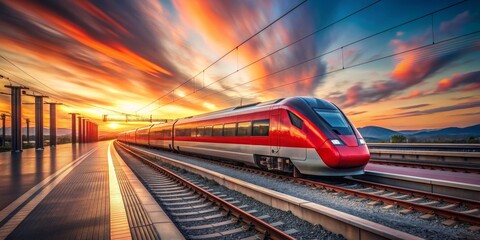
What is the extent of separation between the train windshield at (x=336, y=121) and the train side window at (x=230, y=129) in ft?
17.3

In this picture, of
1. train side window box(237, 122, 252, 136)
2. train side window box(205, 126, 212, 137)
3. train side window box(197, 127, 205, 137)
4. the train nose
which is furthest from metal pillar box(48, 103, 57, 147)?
the train nose

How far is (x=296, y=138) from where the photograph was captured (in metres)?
9.98

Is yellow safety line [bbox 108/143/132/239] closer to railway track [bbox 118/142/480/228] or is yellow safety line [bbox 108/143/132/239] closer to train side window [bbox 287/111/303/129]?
railway track [bbox 118/142/480/228]

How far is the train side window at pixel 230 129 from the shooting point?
46.7 ft

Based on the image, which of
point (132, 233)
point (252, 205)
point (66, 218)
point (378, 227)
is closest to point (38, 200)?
point (66, 218)

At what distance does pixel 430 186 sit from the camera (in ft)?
26.8

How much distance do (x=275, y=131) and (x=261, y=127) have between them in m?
1.12

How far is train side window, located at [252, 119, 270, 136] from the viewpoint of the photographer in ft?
38.4

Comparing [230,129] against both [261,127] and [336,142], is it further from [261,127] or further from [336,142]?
[336,142]

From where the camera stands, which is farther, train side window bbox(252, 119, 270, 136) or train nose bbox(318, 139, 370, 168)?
train side window bbox(252, 119, 270, 136)

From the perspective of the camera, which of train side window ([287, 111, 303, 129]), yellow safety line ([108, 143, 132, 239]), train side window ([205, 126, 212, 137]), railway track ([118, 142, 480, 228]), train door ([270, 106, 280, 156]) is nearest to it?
yellow safety line ([108, 143, 132, 239])

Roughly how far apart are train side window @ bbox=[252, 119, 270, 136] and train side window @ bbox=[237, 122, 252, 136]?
1.17 ft

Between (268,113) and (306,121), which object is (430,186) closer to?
(306,121)

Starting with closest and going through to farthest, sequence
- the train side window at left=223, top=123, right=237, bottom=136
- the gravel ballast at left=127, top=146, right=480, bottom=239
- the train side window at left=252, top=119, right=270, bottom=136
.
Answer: the gravel ballast at left=127, top=146, right=480, bottom=239 → the train side window at left=252, top=119, right=270, bottom=136 → the train side window at left=223, top=123, right=237, bottom=136
